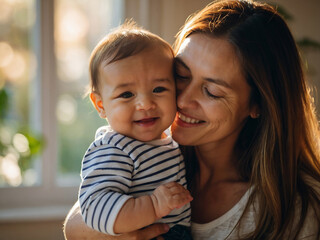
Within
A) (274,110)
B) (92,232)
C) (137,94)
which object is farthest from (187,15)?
(92,232)

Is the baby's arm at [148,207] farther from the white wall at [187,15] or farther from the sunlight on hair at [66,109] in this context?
the sunlight on hair at [66,109]

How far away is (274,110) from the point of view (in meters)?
1.46

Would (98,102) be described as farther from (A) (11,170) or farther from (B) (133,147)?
(A) (11,170)

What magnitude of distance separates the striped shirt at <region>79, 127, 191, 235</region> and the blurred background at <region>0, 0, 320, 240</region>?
4.71 feet

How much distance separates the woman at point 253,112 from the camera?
142cm

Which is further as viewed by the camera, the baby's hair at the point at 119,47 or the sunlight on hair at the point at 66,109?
the sunlight on hair at the point at 66,109

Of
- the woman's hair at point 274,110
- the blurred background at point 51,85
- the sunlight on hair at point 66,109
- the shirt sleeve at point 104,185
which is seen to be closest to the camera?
the shirt sleeve at point 104,185

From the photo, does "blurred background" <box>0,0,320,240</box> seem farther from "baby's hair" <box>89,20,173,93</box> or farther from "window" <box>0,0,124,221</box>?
"baby's hair" <box>89,20,173,93</box>

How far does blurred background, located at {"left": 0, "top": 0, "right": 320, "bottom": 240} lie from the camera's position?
265 cm

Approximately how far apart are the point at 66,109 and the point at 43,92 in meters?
0.23

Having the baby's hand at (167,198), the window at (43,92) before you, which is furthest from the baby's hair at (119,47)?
the window at (43,92)

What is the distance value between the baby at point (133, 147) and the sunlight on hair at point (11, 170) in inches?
59.7

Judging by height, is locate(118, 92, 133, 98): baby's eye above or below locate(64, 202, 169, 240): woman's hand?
above

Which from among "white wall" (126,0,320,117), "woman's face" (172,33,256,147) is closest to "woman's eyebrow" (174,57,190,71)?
"woman's face" (172,33,256,147)
